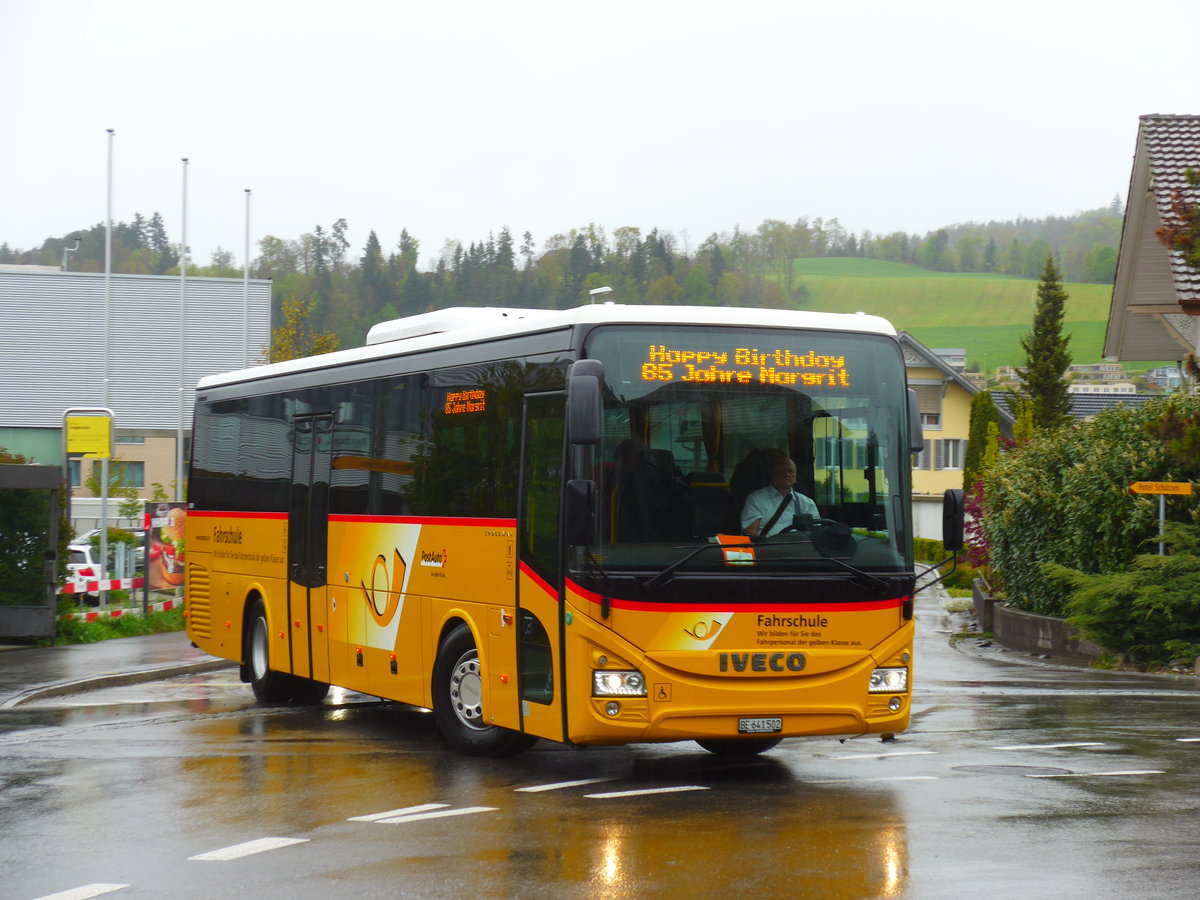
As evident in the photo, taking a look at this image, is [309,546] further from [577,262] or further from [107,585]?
[577,262]

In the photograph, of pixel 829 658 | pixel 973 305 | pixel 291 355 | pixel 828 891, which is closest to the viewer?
pixel 828 891

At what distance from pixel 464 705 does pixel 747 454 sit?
302cm

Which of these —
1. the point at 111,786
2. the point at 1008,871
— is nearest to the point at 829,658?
the point at 1008,871

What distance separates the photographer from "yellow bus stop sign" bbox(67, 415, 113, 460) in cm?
2316

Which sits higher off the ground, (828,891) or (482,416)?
(482,416)

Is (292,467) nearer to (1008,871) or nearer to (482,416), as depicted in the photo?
(482,416)

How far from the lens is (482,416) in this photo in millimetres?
11578

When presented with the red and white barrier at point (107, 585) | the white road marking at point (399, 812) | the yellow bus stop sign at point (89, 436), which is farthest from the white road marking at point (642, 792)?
the red and white barrier at point (107, 585)

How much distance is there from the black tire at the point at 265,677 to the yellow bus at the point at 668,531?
13.6 ft

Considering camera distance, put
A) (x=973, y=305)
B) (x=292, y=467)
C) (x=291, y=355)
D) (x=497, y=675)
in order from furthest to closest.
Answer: (x=973, y=305) < (x=291, y=355) < (x=292, y=467) < (x=497, y=675)

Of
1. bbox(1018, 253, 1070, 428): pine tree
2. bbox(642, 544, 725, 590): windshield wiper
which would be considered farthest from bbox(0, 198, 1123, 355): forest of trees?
bbox(642, 544, 725, 590): windshield wiper

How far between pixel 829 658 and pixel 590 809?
188 cm

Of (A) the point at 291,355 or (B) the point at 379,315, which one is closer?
(A) the point at 291,355

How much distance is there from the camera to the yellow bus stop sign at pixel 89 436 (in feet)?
76.0
